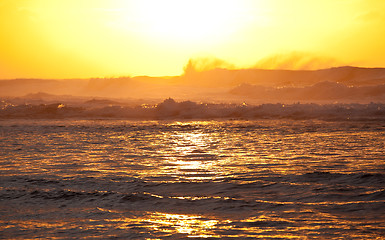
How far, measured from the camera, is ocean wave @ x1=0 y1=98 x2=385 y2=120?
74.2 ft

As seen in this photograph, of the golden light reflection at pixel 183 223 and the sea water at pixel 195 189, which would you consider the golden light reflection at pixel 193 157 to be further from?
the golden light reflection at pixel 183 223

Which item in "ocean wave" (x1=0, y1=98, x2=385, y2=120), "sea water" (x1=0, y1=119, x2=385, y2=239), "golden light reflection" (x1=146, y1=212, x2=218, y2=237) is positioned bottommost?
"golden light reflection" (x1=146, y1=212, x2=218, y2=237)

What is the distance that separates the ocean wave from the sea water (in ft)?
30.8

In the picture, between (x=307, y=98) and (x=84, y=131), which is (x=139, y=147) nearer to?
(x=84, y=131)

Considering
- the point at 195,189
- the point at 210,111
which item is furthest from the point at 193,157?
the point at 210,111

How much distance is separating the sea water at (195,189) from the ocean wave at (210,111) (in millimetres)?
9391

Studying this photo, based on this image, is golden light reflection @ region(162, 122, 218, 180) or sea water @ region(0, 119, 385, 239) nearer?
sea water @ region(0, 119, 385, 239)

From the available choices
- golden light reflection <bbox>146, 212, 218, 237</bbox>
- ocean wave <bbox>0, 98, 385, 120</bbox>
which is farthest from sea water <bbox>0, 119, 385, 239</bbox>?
ocean wave <bbox>0, 98, 385, 120</bbox>

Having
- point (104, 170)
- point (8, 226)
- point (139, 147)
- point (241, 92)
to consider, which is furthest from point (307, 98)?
point (8, 226)

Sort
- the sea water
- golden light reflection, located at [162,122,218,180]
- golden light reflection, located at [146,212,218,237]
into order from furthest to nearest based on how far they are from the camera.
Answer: golden light reflection, located at [162,122,218,180]
the sea water
golden light reflection, located at [146,212,218,237]

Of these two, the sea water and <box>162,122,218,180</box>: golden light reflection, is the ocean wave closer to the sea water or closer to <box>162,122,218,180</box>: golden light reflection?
<box>162,122,218,180</box>: golden light reflection

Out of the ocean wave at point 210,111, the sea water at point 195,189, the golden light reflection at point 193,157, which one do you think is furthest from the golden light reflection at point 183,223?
the ocean wave at point 210,111

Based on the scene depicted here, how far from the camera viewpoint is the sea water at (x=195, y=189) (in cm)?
534

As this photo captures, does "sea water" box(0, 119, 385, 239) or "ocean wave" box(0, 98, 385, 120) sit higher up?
"ocean wave" box(0, 98, 385, 120)
